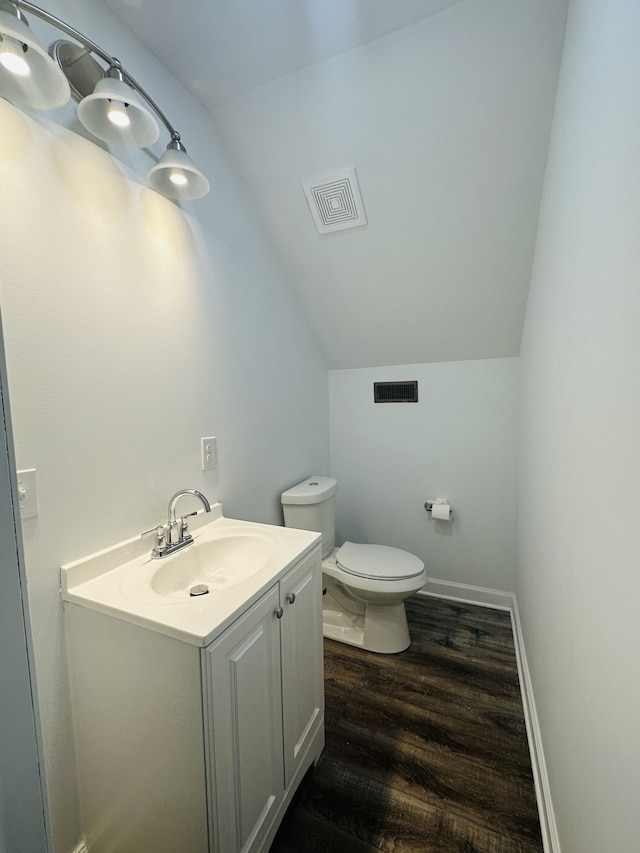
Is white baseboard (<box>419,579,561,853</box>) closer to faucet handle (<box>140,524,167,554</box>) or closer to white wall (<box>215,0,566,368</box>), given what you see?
faucet handle (<box>140,524,167,554</box>)

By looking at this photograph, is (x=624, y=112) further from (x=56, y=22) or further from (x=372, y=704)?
(x=372, y=704)

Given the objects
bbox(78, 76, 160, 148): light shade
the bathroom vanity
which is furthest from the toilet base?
bbox(78, 76, 160, 148): light shade

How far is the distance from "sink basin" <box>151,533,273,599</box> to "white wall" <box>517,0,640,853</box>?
850mm

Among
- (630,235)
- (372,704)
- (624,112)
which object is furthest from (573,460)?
(372,704)

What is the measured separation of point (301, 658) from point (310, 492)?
2.94ft

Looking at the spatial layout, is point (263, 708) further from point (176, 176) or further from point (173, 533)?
point (176, 176)

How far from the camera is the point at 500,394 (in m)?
2.16

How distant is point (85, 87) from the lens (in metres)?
0.98

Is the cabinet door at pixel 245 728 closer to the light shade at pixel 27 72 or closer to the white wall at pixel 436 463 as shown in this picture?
the light shade at pixel 27 72

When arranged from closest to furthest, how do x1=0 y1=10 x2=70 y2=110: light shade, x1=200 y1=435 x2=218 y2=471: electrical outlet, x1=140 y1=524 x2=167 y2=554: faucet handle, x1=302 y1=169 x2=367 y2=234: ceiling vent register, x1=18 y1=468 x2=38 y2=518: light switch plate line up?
x1=0 y1=10 x2=70 y2=110: light shade → x1=18 y1=468 x2=38 y2=518: light switch plate → x1=140 y1=524 x2=167 y2=554: faucet handle → x1=200 y1=435 x2=218 y2=471: electrical outlet → x1=302 y1=169 x2=367 y2=234: ceiling vent register

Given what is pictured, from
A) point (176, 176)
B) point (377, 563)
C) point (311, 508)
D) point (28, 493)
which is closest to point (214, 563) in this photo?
point (28, 493)

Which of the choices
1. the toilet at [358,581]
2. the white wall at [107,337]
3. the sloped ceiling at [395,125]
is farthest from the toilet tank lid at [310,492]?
the sloped ceiling at [395,125]

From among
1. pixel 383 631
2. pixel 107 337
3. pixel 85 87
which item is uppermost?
pixel 85 87

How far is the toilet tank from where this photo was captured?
1.91 metres
